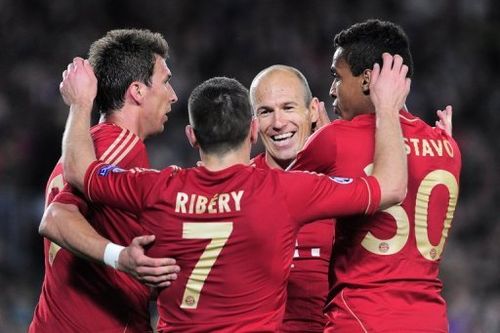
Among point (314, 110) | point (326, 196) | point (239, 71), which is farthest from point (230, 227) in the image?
point (239, 71)

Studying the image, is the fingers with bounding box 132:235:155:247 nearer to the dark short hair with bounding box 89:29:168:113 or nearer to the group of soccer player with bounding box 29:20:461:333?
the group of soccer player with bounding box 29:20:461:333

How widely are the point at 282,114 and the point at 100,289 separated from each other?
64.4 inches

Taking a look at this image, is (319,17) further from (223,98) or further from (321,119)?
(223,98)

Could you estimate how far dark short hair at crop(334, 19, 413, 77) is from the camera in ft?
15.8

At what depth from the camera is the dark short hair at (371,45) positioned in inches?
189

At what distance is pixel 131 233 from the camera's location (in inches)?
189

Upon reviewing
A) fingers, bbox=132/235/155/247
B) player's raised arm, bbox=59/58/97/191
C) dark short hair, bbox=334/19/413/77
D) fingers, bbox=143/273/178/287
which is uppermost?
dark short hair, bbox=334/19/413/77

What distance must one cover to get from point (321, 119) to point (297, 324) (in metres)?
1.28

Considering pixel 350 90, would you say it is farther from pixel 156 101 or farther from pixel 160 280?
pixel 160 280

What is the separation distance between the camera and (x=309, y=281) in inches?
218

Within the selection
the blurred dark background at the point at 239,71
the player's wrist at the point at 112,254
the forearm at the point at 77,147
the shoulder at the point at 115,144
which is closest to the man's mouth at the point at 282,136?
the shoulder at the point at 115,144

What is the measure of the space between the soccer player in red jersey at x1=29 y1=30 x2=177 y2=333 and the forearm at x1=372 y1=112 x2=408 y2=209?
→ 107 cm

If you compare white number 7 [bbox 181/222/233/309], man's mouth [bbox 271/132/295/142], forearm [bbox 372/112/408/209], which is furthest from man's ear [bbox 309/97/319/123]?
white number 7 [bbox 181/222/233/309]

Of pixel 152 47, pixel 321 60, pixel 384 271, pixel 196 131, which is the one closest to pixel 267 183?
pixel 196 131
